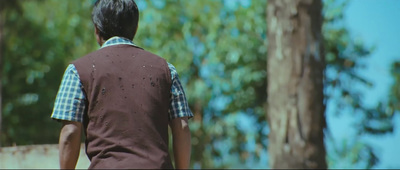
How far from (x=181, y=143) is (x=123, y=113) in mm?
331

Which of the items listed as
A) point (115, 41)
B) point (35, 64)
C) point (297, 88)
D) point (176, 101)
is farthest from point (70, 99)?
point (35, 64)

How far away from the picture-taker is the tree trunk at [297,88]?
21.5ft

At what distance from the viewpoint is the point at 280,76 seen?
264 inches

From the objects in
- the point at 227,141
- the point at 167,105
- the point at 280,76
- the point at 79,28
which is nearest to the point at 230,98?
the point at 227,141

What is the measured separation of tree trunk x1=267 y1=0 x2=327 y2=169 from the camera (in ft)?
21.5

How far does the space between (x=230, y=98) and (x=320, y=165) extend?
14998mm

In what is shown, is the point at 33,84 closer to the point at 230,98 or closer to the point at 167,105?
the point at 230,98

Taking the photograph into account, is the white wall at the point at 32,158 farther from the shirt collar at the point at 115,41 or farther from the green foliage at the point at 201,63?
the green foliage at the point at 201,63

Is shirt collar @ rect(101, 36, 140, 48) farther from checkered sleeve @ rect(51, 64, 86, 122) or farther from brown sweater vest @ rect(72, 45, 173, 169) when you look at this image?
checkered sleeve @ rect(51, 64, 86, 122)

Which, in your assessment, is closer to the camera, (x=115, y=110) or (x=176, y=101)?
(x=115, y=110)

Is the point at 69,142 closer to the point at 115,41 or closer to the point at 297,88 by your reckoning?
the point at 115,41

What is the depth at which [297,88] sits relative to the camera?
662 cm

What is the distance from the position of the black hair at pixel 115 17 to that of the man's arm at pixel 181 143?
48 cm

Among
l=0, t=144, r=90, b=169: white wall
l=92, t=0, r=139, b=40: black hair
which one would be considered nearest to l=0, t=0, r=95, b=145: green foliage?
l=0, t=144, r=90, b=169: white wall
